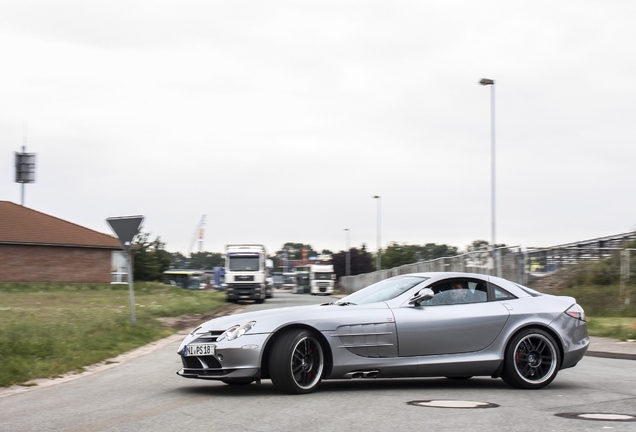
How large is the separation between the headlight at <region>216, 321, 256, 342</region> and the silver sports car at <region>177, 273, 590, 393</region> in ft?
0.03

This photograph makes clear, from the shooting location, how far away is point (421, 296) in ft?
28.2

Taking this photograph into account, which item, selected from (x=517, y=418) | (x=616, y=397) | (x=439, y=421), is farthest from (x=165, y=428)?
(x=616, y=397)

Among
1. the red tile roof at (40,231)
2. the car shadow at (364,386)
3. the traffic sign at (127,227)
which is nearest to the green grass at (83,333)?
the traffic sign at (127,227)

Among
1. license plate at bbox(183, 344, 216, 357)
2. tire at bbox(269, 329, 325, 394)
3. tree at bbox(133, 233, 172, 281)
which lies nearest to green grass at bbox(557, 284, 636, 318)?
tire at bbox(269, 329, 325, 394)

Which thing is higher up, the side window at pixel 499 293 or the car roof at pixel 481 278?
the car roof at pixel 481 278

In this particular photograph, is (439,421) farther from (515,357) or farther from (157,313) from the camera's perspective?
(157,313)

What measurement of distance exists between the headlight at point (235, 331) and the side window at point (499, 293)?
2914 millimetres

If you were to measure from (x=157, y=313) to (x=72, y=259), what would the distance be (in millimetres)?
29814

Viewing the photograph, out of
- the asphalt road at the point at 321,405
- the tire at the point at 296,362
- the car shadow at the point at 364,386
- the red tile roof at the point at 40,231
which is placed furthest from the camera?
the red tile roof at the point at 40,231

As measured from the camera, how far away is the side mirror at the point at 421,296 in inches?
338

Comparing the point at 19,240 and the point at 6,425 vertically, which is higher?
the point at 19,240

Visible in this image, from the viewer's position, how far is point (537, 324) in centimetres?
892

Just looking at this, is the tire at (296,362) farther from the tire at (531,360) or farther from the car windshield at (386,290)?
the tire at (531,360)

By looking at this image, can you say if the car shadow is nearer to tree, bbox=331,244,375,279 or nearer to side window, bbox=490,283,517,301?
side window, bbox=490,283,517,301
